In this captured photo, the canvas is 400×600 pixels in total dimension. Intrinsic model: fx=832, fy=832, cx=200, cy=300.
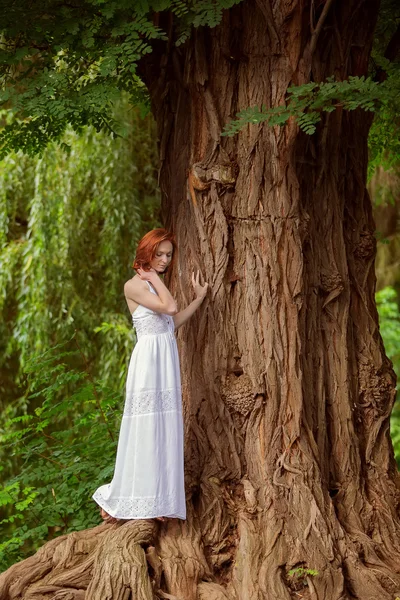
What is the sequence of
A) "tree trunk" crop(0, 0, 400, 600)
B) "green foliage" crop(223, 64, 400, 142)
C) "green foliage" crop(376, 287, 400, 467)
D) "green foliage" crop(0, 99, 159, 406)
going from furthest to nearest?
"green foliage" crop(376, 287, 400, 467) < "green foliage" crop(0, 99, 159, 406) < "tree trunk" crop(0, 0, 400, 600) < "green foliage" crop(223, 64, 400, 142)

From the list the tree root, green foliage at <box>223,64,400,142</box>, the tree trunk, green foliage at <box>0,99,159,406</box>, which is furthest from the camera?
green foliage at <box>0,99,159,406</box>

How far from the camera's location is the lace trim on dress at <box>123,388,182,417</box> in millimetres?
4941

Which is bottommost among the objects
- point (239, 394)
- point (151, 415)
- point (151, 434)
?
point (151, 434)

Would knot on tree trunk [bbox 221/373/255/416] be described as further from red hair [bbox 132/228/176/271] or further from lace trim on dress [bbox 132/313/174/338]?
red hair [bbox 132/228/176/271]

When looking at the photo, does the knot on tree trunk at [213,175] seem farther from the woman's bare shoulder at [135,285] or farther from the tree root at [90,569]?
the tree root at [90,569]

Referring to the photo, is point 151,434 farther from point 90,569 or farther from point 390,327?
point 390,327

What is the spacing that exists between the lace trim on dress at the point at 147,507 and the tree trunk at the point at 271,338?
86mm

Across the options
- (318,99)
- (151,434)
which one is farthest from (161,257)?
(318,99)

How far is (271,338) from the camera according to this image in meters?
5.18

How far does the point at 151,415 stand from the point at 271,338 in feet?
2.93

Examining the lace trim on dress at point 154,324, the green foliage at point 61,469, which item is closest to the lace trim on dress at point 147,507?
the lace trim on dress at point 154,324

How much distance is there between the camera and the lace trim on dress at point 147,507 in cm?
489

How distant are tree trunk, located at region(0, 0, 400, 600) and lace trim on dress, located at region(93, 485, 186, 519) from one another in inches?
3.4

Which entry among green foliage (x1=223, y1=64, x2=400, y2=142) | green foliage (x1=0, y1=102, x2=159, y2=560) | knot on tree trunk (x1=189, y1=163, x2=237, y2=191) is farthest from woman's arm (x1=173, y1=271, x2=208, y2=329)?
green foliage (x1=0, y1=102, x2=159, y2=560)
